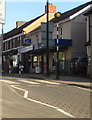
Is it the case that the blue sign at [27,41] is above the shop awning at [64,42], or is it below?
above

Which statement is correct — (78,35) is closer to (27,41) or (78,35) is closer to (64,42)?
Answer: (64,42)

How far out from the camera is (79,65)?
27094mm

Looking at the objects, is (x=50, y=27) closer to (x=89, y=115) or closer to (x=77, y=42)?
(x=77, y=42)

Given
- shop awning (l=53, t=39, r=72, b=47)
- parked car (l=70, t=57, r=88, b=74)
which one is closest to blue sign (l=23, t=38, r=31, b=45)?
shop awning (l=53, t=39, r=72, b=47)

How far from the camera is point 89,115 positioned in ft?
26.9

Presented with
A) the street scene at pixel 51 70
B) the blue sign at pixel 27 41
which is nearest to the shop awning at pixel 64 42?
the street scene at pixel 51 70

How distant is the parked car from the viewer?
27016 mm

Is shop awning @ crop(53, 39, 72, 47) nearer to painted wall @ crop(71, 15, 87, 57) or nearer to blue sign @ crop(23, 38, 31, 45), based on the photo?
painted wall @ crop(71, 15, 87, 57)

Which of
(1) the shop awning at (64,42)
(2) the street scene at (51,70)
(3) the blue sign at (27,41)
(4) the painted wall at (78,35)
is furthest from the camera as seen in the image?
(3) the blue sign at (27,41)

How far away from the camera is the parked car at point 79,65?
88.6 ft

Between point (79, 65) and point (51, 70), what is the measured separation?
6.98 m

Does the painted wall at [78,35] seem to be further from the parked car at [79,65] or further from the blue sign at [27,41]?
the blue sign at [27,41]

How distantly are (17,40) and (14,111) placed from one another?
125 ft

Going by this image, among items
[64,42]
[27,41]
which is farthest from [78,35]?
[27,41]
